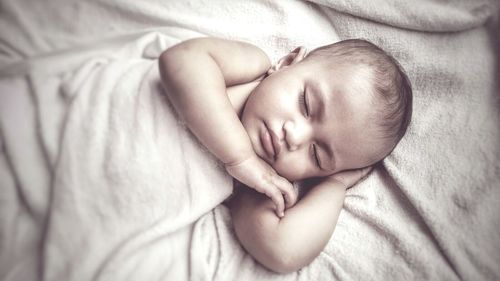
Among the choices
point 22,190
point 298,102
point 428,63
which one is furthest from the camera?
point 428,63

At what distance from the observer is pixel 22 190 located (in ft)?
2.86

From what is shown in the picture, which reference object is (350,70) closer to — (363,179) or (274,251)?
(363,179)

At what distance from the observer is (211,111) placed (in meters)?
0.92

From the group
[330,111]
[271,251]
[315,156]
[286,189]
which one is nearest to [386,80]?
[330,111]

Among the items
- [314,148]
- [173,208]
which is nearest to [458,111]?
[314,148]

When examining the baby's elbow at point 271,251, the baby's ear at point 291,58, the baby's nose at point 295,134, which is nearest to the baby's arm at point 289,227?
the baby's elbow at point 271,251

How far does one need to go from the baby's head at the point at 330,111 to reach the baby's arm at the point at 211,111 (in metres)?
0.06

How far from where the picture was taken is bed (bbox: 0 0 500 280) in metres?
0.89

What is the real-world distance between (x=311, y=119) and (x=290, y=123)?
65 millimetres

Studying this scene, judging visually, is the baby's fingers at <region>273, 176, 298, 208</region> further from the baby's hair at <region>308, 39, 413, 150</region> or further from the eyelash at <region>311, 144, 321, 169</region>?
the baby's hair at <region>308, 39, 413, 150</region>

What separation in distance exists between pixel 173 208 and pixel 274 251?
0.28 m

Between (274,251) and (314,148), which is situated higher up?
(314,148)

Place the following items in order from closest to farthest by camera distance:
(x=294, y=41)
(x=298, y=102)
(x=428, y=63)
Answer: (x=298, y=102) → (x=428, y=63) → (x=294, y=41)

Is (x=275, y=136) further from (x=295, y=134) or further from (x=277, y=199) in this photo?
(x=277, y=199)
